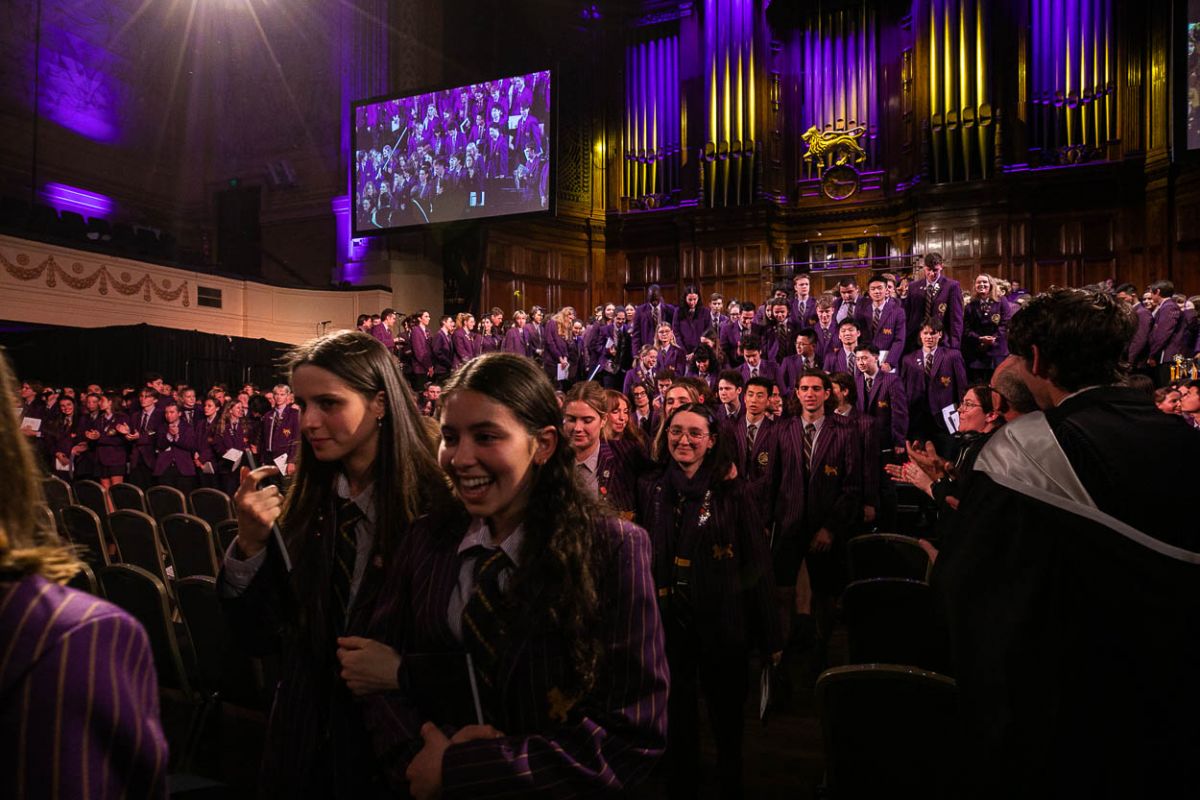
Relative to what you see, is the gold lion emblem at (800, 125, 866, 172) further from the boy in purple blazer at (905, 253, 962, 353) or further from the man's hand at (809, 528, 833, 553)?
the man's hand at (809, 528, 833, 553)

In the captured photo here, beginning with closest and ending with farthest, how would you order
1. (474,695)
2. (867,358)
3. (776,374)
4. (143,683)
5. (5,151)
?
(143,683), (474,695), (867,358), (776,374), (5,151)

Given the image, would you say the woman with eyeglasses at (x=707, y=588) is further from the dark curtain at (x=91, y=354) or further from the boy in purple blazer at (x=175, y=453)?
the dark curtain at (x=91, y=354)

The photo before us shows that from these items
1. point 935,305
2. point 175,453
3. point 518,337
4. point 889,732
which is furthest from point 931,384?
point 175,453

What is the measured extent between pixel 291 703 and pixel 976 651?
1389 mm

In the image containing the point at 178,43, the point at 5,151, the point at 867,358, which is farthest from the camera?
the point at 178,43

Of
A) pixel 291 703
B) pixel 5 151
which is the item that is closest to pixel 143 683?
pixel 291 703

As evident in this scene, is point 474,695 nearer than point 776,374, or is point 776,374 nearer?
point 474,695

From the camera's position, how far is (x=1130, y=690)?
154 centimetres

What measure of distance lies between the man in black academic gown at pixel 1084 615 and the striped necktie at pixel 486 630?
96 centimetres

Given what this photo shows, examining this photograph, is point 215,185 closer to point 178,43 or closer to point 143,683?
point 178,43

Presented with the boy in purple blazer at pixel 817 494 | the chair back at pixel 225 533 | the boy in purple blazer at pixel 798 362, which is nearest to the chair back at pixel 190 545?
the chair back at pixel 225 533

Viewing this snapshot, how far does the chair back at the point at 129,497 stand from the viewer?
6480 mm

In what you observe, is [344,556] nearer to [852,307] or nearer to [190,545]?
[190,545]

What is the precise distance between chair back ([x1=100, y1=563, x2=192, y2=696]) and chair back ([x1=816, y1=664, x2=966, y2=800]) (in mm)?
2286
